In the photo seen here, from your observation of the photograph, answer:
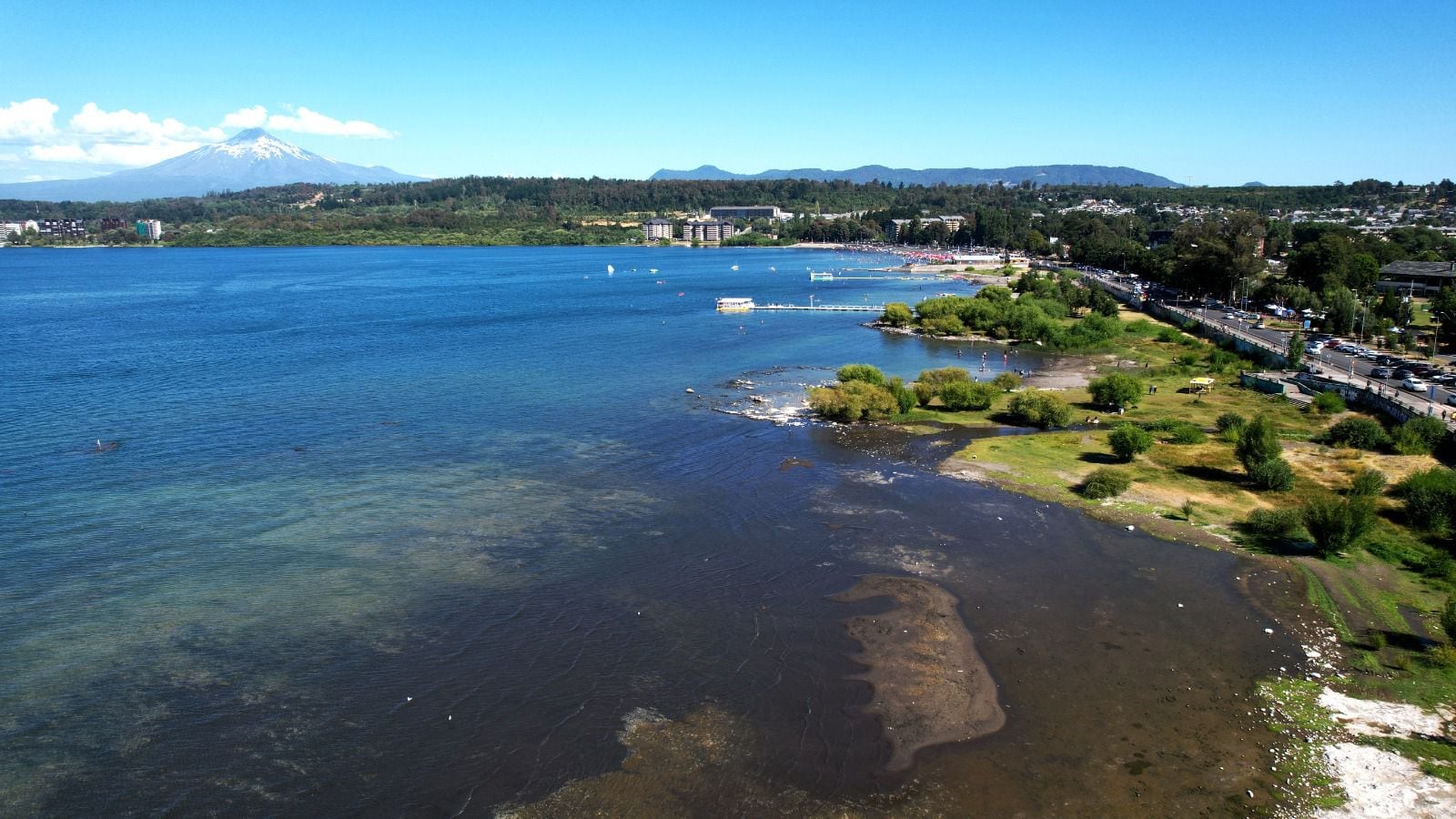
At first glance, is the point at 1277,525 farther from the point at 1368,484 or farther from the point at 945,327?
the point at 945,327

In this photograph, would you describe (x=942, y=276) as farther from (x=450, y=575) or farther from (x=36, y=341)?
(x=450, y=575)

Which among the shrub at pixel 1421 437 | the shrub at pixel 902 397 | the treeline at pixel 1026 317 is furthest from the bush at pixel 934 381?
the treeline at pixel 1026 317

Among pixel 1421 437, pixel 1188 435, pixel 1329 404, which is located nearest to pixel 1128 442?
pixel 1188 435

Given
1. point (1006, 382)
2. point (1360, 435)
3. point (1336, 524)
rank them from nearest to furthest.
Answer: point (1336, 524), point (1360, 435), point (1006, 382)

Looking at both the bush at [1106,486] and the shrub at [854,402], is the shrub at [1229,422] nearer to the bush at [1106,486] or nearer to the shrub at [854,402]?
the bush at [1106,486]

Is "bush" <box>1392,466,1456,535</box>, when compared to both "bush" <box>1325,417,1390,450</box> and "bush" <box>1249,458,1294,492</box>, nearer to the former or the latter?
"bush" <box>1249,458,1294,492</box>
